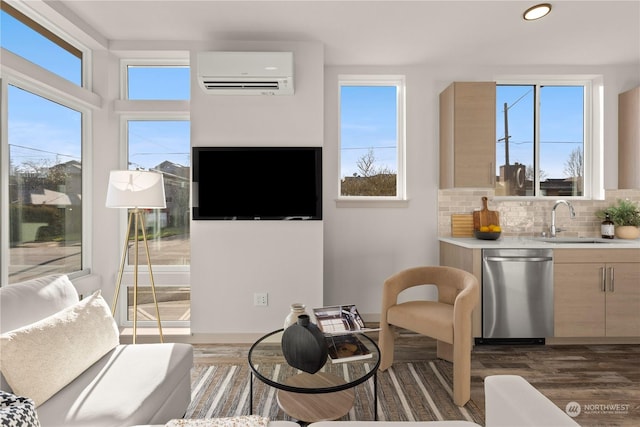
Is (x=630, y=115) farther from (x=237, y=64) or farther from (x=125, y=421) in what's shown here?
(x=125, y=421)

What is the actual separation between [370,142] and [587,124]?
2.31m

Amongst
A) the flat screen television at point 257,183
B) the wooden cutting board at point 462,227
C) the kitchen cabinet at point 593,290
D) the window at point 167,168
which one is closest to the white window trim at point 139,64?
the window at point 167,168

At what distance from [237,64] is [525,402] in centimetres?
285

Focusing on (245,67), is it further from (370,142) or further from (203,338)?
(203,338)

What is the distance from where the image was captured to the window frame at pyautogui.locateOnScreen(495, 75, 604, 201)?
3.70 meters

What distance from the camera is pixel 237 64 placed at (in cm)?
288

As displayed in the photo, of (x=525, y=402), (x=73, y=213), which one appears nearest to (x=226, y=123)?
(x=73, y=213)

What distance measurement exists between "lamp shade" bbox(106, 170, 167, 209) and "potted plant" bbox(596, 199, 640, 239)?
424cm

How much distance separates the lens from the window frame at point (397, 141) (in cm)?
368

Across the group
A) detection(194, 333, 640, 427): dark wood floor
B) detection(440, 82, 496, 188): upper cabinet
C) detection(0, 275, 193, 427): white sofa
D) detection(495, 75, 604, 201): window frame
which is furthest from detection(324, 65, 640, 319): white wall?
detection(0, 275, 193, 427): white sofa

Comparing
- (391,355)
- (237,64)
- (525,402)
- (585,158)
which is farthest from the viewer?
(585,158)

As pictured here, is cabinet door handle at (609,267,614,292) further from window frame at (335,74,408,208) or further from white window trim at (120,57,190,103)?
white window trim at (120,57,190,103)

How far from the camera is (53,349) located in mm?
1489

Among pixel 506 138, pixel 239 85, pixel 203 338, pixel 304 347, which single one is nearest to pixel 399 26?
pixel 239 85
